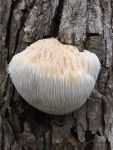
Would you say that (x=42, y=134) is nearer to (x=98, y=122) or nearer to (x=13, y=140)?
(x=13, y=140)

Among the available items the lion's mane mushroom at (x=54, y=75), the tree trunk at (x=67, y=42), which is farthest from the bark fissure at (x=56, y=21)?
the lion's mane mushroom at (x=54, y=75)

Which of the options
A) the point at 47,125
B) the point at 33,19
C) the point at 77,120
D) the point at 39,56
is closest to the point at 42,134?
the point at 47,125

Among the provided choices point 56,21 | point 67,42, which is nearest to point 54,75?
point 67,42

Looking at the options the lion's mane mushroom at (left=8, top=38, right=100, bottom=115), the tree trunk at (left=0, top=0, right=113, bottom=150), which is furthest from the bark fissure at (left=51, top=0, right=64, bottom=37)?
the lion's mane mushroom at (left=8, top=38, right=100, bottom=115)

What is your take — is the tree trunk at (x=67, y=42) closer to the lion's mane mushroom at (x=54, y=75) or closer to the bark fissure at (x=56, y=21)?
the bark fissure at (x=56, y=21)

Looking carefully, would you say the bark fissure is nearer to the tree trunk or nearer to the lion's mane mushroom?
the tree trunk

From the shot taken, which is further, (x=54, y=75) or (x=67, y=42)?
(x=67, y=42)

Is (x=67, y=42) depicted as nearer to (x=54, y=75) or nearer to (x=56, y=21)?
(x=56, y=21)

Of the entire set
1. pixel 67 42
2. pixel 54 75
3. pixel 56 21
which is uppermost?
pixel 56 21
